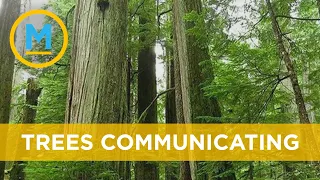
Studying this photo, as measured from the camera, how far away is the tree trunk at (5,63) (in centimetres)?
699

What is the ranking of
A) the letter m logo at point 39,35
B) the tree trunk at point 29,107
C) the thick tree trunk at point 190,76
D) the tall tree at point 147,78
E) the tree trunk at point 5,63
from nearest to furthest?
the thick tree trunk at point 190,76
the tree trunk at point 5,63
the tall tree at point 147,78
the letter m logo at point 39,35
the tree trunk at point 29,107

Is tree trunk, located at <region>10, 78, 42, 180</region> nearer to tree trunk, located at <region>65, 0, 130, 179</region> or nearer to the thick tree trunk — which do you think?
the thick tree trunk

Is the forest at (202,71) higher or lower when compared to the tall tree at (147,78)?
lower

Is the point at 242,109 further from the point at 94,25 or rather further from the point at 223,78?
the point at 94,25

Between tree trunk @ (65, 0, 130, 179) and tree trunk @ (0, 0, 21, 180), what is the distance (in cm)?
372

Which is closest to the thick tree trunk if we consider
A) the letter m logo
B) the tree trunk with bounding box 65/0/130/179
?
the tree trunk with bounding box 65/0/130/179

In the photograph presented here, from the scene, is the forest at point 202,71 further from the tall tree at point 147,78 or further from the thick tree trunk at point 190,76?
the tall tree at point 147,78

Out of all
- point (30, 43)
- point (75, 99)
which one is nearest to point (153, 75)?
point (30, 43)

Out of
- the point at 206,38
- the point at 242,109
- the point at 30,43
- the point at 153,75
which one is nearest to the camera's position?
the point at 242,109

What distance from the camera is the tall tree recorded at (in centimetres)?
946

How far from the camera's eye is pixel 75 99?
368cm

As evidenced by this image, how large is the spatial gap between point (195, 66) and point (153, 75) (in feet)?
15.9

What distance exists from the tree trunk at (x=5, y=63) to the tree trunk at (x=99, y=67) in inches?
146

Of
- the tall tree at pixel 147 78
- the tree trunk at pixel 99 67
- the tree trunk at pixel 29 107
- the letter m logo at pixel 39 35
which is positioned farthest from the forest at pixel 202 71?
the tree trunk at pixel 29 107
